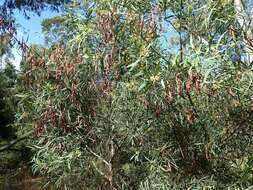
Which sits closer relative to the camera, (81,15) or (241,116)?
(241,116)

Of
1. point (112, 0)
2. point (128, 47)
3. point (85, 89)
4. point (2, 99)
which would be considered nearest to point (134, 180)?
point (85, 89)

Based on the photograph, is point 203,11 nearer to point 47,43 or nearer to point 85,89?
point 85,89

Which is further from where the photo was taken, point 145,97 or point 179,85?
point 145,97

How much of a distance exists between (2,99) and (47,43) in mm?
15426

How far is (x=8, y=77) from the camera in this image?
19062mm

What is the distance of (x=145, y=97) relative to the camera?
9.86ft

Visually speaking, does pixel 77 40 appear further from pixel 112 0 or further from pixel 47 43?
pixel 47 43

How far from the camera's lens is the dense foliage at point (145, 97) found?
8.95 feet

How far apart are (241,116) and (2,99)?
1678 centimetres

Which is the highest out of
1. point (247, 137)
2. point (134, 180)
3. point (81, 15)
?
point (81, 15)

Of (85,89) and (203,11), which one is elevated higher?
(203,11)

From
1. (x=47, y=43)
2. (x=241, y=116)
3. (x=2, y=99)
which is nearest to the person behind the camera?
(x=241, y=116)

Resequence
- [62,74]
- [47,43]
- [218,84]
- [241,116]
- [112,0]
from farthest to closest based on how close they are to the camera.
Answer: [47,43] < [62,74] < [112,0] < [241,116] < [218,84]

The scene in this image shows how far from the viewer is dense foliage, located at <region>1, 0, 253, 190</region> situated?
8.95 feet
